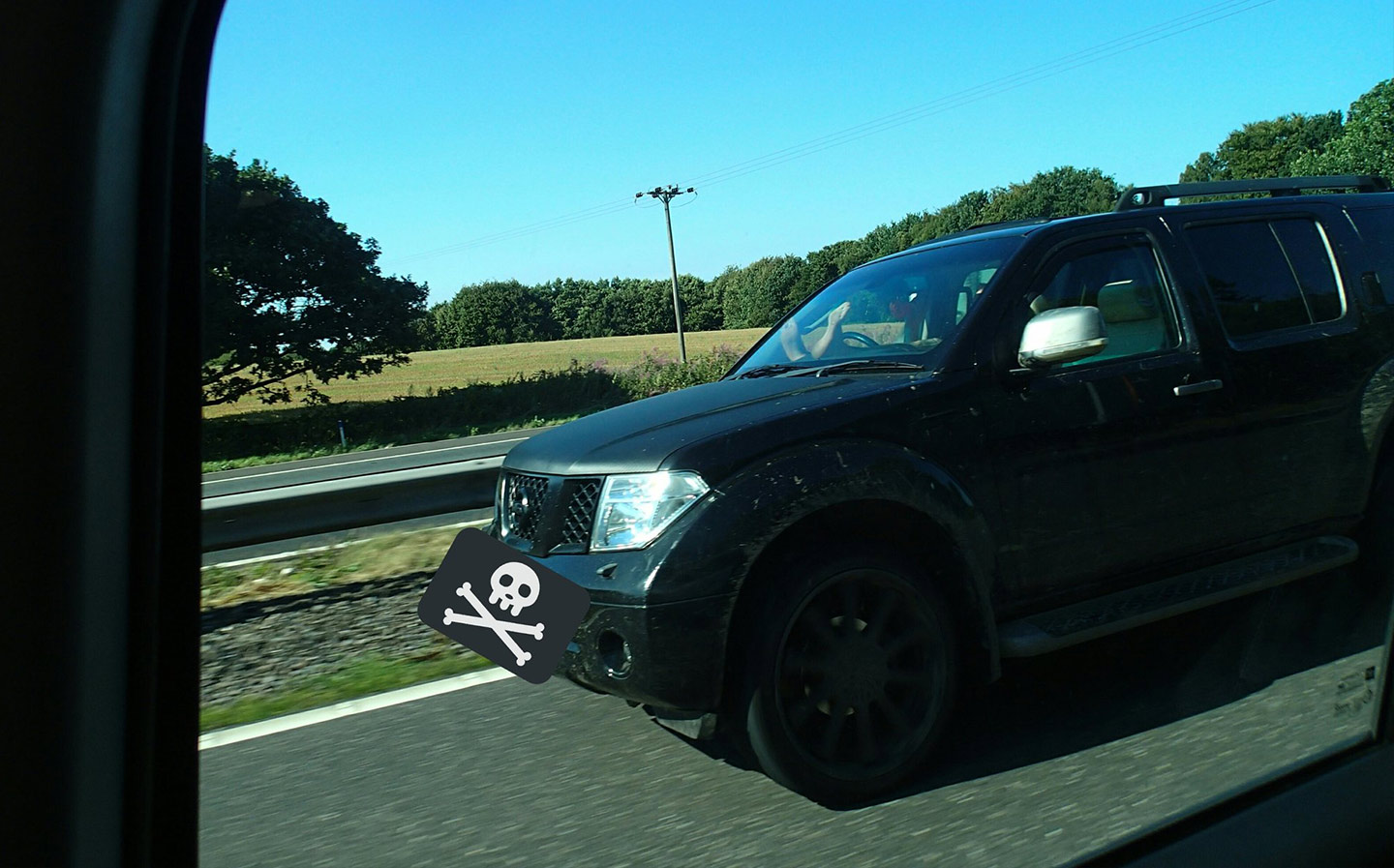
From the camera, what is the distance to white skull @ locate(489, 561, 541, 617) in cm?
311

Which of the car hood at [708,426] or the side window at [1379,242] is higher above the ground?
the side window at [1379,242]

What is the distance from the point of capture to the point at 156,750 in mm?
1422

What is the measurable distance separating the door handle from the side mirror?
46 centimetres

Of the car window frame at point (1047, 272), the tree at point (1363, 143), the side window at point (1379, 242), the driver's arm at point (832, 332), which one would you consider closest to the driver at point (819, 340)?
the driver's arm at point (832, 332)

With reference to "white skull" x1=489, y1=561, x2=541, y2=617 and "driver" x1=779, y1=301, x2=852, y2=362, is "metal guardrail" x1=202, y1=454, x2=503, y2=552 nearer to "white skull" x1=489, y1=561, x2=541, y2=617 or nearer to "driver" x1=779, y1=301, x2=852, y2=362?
"driver" x1=779, y1=301, x2=852, y2=362

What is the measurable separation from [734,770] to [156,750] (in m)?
2.22

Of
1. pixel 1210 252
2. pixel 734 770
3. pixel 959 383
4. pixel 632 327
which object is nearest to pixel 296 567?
pixel 734 770

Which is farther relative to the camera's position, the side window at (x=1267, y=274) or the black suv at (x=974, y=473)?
the side window at (x=1267, y=274)

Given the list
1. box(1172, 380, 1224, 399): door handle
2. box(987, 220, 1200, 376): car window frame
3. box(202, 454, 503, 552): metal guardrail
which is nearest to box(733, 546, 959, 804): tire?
box(987, 220, 1200, 376): car window frame

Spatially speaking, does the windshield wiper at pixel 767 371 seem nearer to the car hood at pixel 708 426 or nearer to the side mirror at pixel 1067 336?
the car hood at pixel 708 426

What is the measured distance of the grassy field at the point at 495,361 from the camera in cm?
393

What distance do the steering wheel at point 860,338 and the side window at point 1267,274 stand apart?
51.3 inches

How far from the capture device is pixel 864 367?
387 cm

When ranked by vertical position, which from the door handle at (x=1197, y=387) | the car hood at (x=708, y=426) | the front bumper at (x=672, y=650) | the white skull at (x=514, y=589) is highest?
the car hood at (x=708, y=426)
